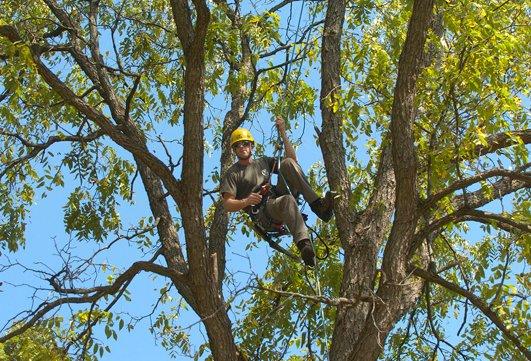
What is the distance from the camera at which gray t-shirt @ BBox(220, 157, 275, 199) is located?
6988 mm

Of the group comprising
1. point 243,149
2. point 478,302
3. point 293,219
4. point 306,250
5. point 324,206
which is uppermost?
point 243,149

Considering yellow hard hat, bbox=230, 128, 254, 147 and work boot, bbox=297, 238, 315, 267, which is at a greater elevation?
yellow hard hat, bbox=230, 128, 254, 147

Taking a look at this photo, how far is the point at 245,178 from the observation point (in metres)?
7.05

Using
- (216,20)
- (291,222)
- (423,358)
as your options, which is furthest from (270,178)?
(423,358)

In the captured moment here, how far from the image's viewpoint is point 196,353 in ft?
25.7

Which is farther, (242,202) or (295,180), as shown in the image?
(295,180)

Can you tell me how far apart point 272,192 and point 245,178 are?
0.78 feet

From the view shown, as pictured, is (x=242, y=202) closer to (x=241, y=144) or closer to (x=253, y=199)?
(x=253, y=199)

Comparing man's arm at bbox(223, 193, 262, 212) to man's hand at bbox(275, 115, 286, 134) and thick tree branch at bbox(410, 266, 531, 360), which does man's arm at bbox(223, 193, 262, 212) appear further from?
thick tree branch at bbox(410, 266, 531, 360)

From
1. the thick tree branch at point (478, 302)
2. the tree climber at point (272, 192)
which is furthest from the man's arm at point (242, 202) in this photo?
the thick tree branch at point (478, 302)

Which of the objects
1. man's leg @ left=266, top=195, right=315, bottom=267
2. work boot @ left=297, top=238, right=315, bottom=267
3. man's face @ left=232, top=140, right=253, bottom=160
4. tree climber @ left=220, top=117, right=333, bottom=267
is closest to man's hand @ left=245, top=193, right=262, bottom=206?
tree climber @ left=220, top=117, right=333, bottom=267

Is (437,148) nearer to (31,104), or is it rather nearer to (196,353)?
(196,353)

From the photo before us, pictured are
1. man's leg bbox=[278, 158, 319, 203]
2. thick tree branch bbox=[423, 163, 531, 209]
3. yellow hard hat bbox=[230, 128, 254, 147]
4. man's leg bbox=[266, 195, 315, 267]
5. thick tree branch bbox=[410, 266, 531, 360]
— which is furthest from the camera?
yellow hard hat bbox=[230, 128, 254, 147]

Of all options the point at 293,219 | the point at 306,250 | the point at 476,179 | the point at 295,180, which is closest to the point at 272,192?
the point at 295,180
